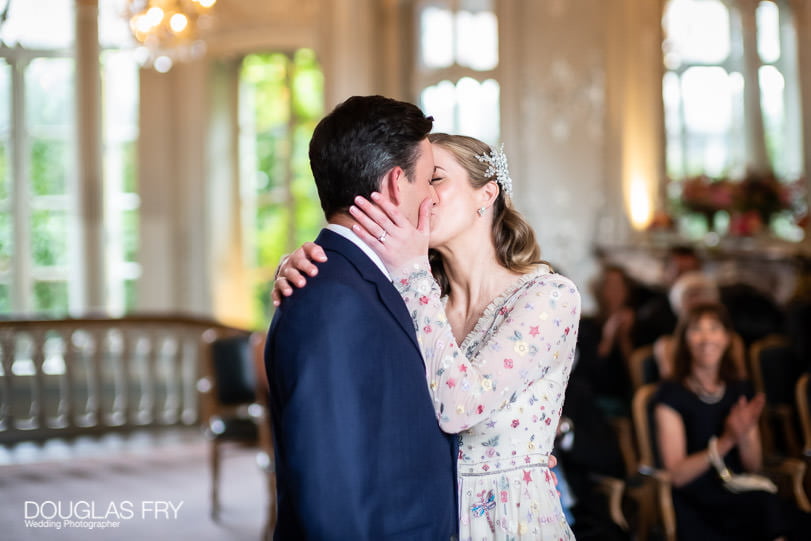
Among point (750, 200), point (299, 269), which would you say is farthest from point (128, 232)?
point (299, 269)

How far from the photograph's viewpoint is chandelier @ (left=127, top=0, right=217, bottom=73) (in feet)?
17.7

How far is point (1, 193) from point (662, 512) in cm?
770

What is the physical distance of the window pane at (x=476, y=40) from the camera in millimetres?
8891

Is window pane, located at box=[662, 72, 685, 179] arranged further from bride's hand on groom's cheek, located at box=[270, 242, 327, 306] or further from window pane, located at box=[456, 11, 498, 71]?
bride's hand on groom's cheek, located at box=[270, 242, 327, 306]

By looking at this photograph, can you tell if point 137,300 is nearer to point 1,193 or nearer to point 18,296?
point 18,296

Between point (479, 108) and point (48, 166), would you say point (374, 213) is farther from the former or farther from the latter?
point (48, 166)

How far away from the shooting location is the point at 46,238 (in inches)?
358

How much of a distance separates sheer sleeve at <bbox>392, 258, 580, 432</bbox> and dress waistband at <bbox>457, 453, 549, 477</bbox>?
128 millimetres

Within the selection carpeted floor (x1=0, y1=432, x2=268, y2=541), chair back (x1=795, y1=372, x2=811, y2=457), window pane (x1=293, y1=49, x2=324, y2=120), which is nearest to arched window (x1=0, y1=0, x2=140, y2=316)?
window pane (x1=293, y1=49, x2=324, y2=120)

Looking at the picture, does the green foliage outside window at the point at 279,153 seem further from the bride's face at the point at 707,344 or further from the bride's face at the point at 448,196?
the bride's face at the point at 448,196

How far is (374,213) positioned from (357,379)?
0.30 metres

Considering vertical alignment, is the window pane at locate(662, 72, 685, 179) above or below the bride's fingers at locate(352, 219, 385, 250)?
above

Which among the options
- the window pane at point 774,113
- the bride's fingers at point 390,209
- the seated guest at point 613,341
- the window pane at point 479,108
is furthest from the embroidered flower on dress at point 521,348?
the window pane at point 479,108

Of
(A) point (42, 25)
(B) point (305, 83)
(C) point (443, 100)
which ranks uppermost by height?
(A) point (42, 25)
